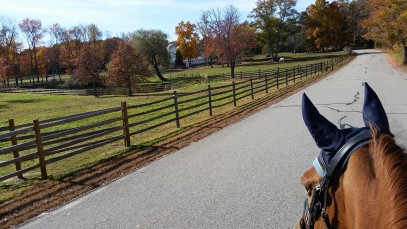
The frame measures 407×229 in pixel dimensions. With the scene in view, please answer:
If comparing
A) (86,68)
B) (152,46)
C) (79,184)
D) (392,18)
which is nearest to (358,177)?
(79,184)

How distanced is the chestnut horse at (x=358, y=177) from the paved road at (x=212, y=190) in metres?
2.95

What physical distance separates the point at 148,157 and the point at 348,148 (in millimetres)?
7164

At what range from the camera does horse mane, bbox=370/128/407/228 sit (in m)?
1.07

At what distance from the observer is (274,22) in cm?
7375

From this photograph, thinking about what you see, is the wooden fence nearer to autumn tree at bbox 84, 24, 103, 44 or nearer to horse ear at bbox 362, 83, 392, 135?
horse ear at bbox 362, 83, 392, 135

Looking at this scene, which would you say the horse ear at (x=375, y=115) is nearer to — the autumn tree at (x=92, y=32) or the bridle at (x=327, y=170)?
the bridle at (x=327, y=170)

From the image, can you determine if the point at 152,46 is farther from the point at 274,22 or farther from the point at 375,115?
the point at 375,115

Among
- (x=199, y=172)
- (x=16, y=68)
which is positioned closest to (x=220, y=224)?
(x=199, y=172)

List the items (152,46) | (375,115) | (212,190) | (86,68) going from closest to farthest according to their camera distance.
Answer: (375,115)
(212,190)
(86,68)
(152,46)

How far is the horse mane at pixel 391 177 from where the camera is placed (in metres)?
1.07

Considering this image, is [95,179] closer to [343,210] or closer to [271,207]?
[271,207]

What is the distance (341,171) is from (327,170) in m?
0.06

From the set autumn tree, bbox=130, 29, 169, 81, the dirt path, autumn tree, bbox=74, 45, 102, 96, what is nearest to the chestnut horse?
the dirt path

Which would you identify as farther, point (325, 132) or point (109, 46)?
point (109, 46)
